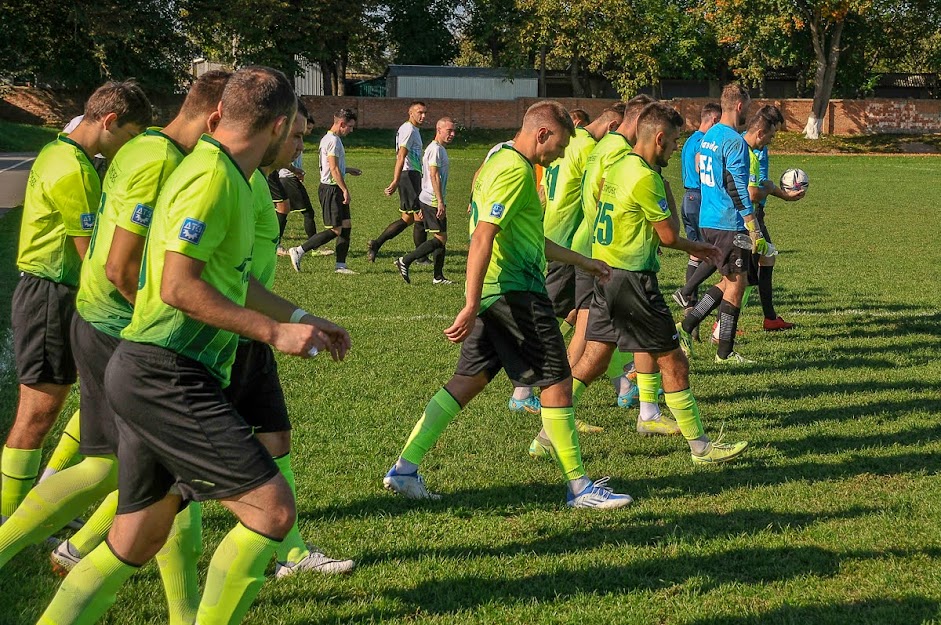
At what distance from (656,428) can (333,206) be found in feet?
26.5

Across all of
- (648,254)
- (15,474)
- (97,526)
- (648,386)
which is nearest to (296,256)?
(648,386)

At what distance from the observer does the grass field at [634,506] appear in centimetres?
447

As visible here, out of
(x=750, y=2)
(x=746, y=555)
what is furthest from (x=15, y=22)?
(x=746, y=555)

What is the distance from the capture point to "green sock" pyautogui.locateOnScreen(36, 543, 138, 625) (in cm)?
335

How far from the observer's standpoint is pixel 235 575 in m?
3.44

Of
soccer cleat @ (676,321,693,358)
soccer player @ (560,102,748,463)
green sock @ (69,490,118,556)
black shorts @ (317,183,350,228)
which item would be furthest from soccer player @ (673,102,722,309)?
green sock @ (69,490,118,556)

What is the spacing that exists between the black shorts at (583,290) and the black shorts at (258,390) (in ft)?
13.2

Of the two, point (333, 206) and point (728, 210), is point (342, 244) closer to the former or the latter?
point (333, 206)

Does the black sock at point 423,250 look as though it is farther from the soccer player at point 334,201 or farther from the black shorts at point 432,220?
the soccer player at point 334,201

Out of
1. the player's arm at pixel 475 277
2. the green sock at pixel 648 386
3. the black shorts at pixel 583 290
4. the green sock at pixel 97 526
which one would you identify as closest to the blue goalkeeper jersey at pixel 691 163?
the black shorts at pixel 583 290

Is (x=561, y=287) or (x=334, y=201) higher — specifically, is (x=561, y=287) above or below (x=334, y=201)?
below

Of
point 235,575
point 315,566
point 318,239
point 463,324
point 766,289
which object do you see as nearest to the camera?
point 235,575

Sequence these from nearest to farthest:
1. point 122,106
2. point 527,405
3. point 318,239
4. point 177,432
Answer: point 177,432 < point 122,106 < point 527,405 < point 318,239

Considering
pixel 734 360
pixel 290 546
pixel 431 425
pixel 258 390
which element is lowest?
pixel 734 360
